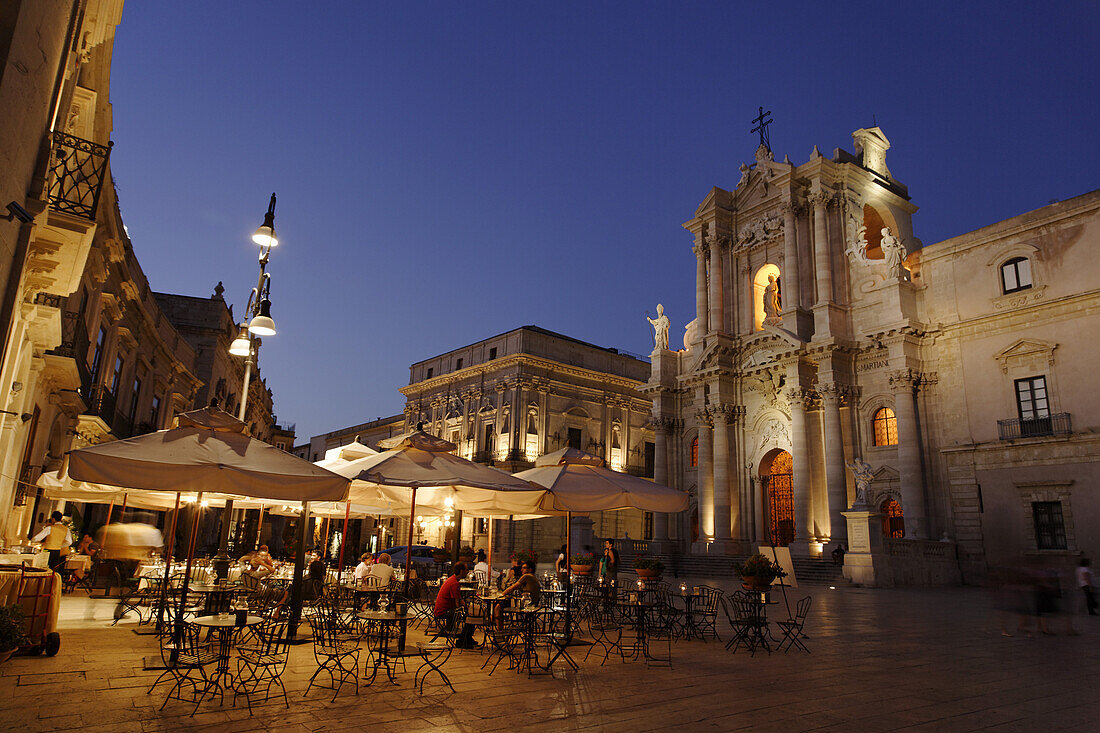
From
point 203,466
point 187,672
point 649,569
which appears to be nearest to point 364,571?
point 187,672

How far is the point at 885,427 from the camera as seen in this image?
28.7m

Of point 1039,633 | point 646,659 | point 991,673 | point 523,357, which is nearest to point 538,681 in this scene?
point 646,659

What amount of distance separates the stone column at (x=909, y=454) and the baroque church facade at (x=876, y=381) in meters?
0.07

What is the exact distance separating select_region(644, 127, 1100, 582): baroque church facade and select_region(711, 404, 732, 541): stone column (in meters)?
0.07

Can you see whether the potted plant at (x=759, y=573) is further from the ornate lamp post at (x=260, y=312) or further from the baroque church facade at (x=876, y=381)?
the baroque church facade at (x=876, y=381)

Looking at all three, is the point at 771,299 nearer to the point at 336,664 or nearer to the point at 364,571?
the point at 364,571

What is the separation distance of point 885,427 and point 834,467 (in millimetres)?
2742

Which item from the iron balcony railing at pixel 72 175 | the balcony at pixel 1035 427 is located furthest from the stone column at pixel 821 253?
the iron balcony railing at pixel 72 175

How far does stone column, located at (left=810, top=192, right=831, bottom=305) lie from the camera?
30938 mm

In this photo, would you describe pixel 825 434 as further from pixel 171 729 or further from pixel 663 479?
pixel 171 729

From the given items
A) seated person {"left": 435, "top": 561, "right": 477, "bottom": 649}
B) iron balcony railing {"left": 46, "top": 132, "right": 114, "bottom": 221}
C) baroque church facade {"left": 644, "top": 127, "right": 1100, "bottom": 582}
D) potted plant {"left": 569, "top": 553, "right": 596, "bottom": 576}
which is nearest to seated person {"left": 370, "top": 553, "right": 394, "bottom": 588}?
seated person {"left": 435, "top": 561, "right": 477, "bottom": 649}

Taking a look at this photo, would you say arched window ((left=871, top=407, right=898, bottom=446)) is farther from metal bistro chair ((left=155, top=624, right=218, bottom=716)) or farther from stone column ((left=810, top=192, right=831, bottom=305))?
metal bistro chair ((left=155, top=624, right=218, bottom=716))

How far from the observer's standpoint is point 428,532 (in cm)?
4738

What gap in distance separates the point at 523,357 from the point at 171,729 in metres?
39.8
